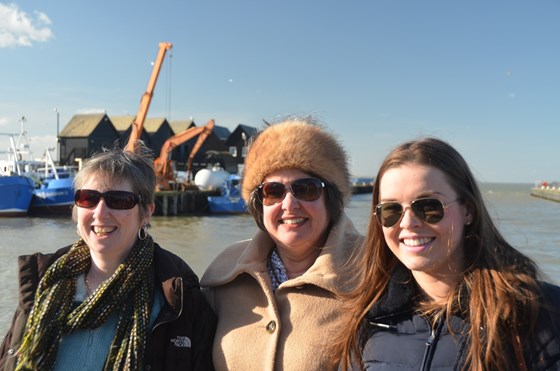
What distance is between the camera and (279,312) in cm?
252

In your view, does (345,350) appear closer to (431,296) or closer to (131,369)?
(431,296)

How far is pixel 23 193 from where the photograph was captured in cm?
2847

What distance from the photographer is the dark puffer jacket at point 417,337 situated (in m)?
1.58

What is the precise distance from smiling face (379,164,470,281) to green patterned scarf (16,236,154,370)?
4.24 ft

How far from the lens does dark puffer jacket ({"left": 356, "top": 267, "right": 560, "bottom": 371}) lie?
1575 mm

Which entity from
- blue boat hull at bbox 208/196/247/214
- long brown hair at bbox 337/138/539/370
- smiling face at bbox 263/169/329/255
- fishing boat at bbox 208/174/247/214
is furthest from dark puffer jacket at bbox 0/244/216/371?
blue boat hull at bbox 208/196/247/214

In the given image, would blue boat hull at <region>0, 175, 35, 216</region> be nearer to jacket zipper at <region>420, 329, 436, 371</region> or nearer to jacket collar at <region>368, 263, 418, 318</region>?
jacket collar at <region>368, 263, 418, 318</region>

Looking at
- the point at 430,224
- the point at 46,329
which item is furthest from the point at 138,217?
the point at 430,224

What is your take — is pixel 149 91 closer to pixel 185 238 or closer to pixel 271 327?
pixel 185 238

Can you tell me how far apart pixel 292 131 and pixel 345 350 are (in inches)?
47.4

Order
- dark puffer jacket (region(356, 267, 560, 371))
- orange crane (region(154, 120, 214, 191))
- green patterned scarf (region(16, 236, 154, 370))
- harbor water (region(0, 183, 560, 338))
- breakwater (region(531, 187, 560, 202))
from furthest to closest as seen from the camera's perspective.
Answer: breakwater (region(531, 187, 560, 202))
orange crane (region(154, 120, 214, 191))
harbor water (region(0, 183, 560, 338))
green patterned scarf (region(16, 236, 154, 370))
dark puffer jacket (region(356, 267, 560, 371))

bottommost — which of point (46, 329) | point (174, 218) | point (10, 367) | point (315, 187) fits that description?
point (174, 218)

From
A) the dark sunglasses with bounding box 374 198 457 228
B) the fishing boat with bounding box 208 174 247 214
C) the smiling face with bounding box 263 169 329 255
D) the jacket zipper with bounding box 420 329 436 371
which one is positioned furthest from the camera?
the fishing boat with bounding box 208 174 247 214

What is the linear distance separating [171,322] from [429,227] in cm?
133
